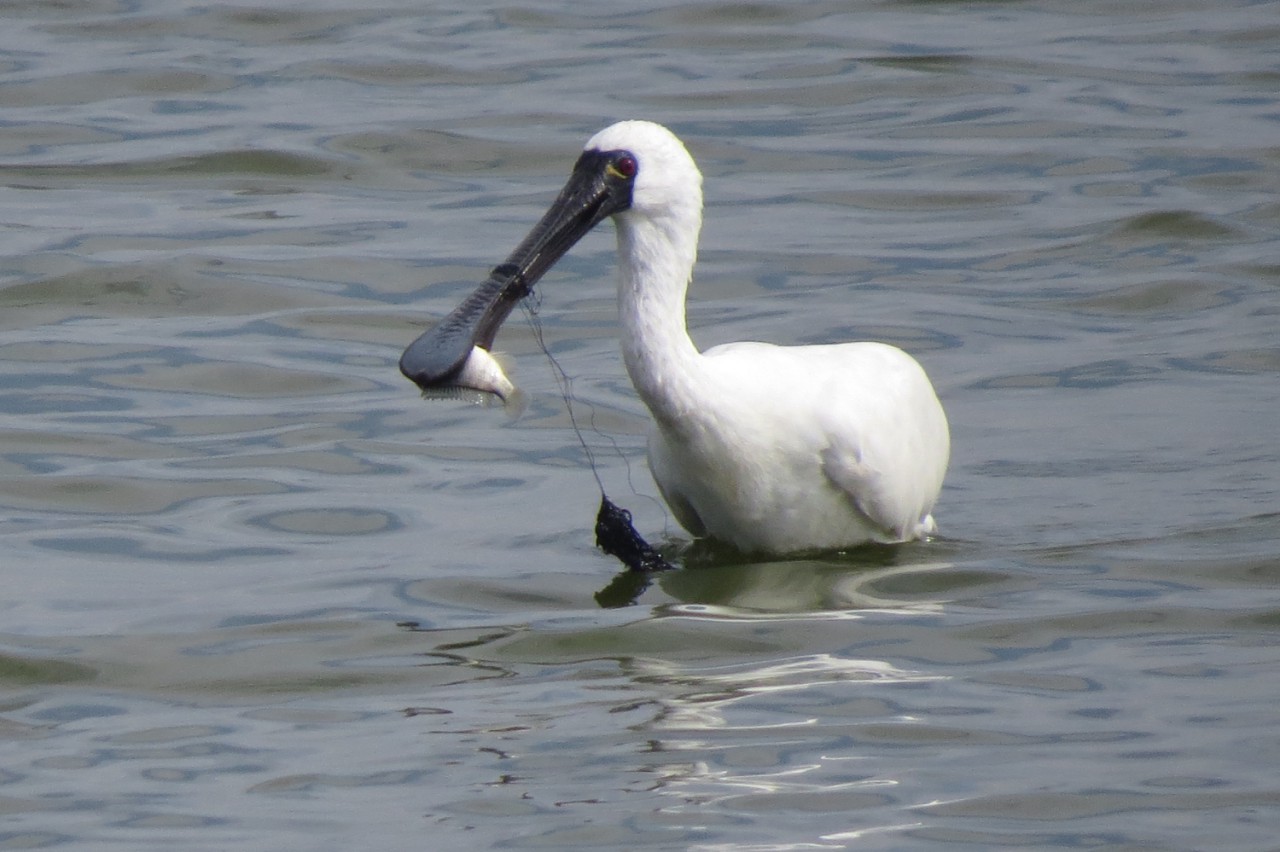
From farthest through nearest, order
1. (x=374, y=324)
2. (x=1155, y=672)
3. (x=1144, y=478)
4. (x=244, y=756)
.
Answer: (x=374, y=324) → (x=1144, y=478) → (x=1155, y=672) → (x=244, y=756)

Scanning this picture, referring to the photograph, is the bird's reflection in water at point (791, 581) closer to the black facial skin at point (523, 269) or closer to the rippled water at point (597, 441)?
the rippled water at point (597, 441)

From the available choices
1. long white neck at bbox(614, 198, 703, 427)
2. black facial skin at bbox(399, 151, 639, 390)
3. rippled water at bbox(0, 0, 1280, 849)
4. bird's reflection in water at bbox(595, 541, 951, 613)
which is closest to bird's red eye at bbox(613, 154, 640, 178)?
black facial skin at bbox(399, 151, 639, 390)

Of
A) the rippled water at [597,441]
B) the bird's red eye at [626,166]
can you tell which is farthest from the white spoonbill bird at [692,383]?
the rippled water at [597,441]

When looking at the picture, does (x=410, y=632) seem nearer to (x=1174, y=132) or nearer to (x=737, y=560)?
(x=737, y=560)

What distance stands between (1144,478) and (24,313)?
5.82m

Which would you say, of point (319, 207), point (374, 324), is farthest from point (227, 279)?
point (319, 207)

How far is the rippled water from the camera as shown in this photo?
5.98 m

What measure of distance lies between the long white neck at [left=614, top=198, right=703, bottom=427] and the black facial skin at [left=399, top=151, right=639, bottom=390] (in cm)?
13

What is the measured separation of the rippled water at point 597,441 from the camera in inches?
235

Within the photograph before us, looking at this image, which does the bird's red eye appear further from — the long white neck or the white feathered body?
the long white neck

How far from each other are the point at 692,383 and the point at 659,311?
254mm

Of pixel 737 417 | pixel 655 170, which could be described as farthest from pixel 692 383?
pixel 655 170

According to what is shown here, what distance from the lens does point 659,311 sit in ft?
25.4

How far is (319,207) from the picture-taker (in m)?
14.6
